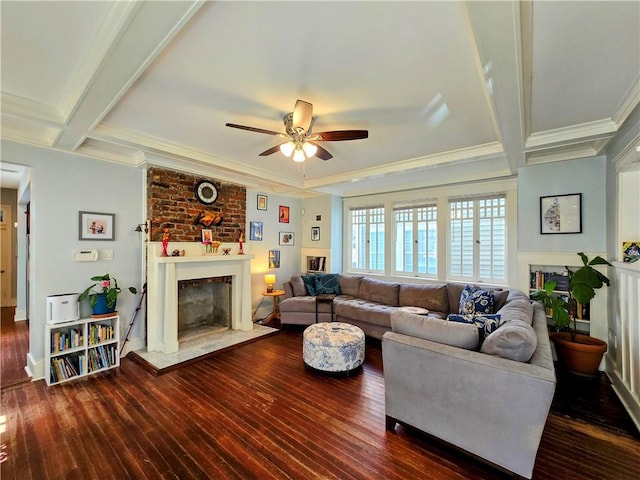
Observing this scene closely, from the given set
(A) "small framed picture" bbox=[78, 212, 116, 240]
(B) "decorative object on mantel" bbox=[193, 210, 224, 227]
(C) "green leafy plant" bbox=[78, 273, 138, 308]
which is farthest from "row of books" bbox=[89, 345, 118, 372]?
(B) "decorative object on mantel" bbox=[193, 210, 224, 227]

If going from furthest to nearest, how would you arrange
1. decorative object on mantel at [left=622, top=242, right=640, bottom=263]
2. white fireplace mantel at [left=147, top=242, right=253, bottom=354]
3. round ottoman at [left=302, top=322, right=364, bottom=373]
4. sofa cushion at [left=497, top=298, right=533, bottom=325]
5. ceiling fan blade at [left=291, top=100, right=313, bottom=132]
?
white fireplace mantel at [left=147, top=242, right=253, bottom=354]
round ottoman at [left=302, top=322, right=364, bottom=373]
decorative object on mantel at [left=622, top=242, right=640, bottom=263]
sofa cushion at [left=497, top=298, right=533, bottom=325]
ceiling fan blade at [left=291, top=100, right=313, bottom=132]

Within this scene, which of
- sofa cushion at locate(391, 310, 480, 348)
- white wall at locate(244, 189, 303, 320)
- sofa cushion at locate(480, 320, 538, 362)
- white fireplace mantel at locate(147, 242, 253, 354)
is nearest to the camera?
sofa cushion at locate(480, 320, 538, 362)

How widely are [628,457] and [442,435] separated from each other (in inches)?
50.7

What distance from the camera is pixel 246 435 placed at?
212 cm

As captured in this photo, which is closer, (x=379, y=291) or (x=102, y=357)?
(x=102, y=357)

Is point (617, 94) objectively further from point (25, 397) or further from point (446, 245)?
point (25, 397)

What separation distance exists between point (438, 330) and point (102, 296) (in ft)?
11.9

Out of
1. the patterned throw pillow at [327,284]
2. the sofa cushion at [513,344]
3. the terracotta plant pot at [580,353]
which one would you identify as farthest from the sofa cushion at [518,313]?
the patterned throw pillow at [327,284]

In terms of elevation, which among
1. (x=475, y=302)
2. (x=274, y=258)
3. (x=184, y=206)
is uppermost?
(x=184, y=206)

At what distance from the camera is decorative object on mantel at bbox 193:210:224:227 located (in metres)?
4.15

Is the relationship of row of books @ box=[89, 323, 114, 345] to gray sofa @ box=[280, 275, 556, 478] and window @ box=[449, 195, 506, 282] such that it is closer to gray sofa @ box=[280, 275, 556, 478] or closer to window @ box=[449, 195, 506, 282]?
gray sofa @ box=[280, 275, 556, 478]

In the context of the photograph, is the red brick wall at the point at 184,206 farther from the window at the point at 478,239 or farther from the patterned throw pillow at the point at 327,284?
the window at the point at 478,239

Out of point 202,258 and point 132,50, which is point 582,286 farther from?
point 202,258

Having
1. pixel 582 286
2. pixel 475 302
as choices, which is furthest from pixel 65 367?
pixel 582 286
